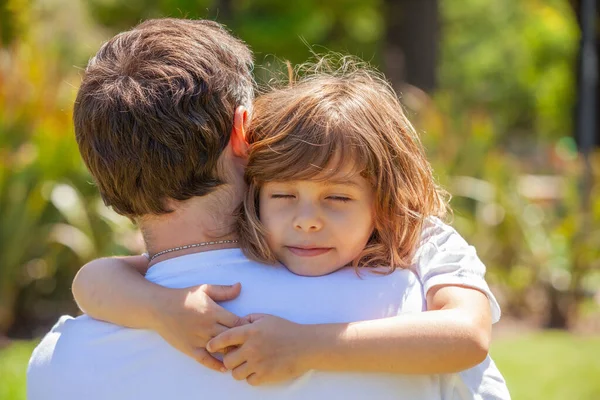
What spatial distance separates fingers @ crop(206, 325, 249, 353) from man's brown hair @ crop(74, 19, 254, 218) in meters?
0.32

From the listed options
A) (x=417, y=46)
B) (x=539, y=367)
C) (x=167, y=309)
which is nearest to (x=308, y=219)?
(x=167, y=309)

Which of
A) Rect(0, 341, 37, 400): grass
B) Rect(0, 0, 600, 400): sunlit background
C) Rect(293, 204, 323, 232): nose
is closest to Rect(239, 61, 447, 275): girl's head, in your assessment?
Rect(293, 204, 323, 232): nose

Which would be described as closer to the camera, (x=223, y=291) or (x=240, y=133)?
(x=223, y=291)

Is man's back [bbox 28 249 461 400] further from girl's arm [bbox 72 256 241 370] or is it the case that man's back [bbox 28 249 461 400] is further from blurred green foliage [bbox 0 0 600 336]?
blurred green foliage [bbox 0 0 600 336]

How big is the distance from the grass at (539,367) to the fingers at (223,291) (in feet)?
11.2

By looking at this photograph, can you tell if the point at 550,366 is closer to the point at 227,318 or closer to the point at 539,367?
the point at 539,367

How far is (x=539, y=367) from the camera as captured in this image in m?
5.92

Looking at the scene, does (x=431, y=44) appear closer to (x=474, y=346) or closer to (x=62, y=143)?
(x=62, y=143)

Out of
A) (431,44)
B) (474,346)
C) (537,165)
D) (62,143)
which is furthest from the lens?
(431,44)

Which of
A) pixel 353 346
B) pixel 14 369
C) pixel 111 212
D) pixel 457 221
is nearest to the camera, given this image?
pixel 353 346

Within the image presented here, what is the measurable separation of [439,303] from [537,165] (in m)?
9.00

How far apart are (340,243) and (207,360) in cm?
37

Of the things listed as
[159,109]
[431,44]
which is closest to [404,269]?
[159,109]

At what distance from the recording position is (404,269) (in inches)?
69.9
